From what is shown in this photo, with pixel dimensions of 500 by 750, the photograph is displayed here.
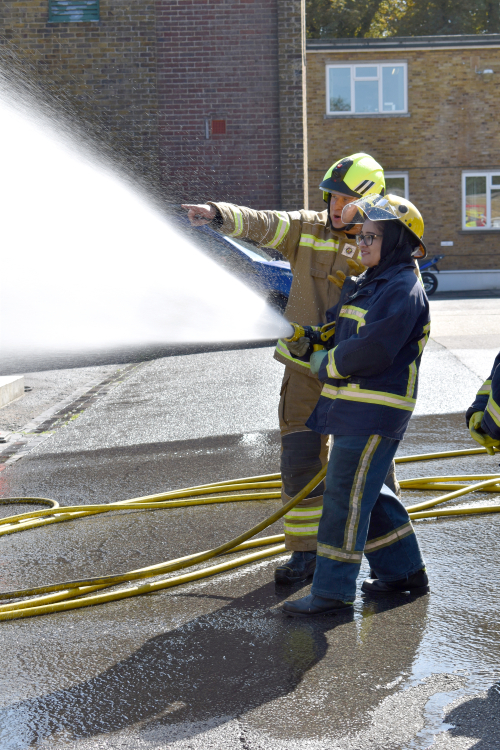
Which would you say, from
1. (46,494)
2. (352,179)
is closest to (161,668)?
(352,179)

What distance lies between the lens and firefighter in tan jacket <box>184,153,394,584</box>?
372 cm

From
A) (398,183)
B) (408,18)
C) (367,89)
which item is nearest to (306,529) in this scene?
(398,183)

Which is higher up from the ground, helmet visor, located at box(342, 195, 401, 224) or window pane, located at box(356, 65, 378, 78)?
window pane, located at box(356, 65, 378, 78)

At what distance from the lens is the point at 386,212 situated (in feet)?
10.5

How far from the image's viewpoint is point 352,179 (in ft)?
11.7

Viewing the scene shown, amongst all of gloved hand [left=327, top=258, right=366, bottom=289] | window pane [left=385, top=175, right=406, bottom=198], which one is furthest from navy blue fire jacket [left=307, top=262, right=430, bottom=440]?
window pane [left=385, top=175, right=406, bottom=198]

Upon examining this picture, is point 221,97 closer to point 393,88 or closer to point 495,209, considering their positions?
point 393,88

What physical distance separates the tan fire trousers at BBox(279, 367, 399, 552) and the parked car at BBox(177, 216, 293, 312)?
7.35 metres

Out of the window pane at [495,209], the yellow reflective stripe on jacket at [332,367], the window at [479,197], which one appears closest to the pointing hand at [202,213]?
the yellow reflective stripe on jacket at [332,367]

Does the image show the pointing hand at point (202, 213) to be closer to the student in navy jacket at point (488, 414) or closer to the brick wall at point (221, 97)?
the student in navy jacket at point (488, 414)

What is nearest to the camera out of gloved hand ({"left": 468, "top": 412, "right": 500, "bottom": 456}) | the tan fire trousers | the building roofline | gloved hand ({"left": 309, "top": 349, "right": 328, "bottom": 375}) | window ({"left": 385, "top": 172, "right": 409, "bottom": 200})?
gloved hand ({"left": 468, "top": 412, "right": 500, "bottom": 456})

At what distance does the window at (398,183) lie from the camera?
2366 cm

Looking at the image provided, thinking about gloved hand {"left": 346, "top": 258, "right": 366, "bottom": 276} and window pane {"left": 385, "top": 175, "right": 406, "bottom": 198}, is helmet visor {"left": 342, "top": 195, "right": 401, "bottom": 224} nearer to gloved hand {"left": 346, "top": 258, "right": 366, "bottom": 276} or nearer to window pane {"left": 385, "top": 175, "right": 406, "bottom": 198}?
gloved hand {"left": 346, "top": 258, "right": 366, "bottom": 276}

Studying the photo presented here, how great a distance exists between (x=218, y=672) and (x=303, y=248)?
1863mm
